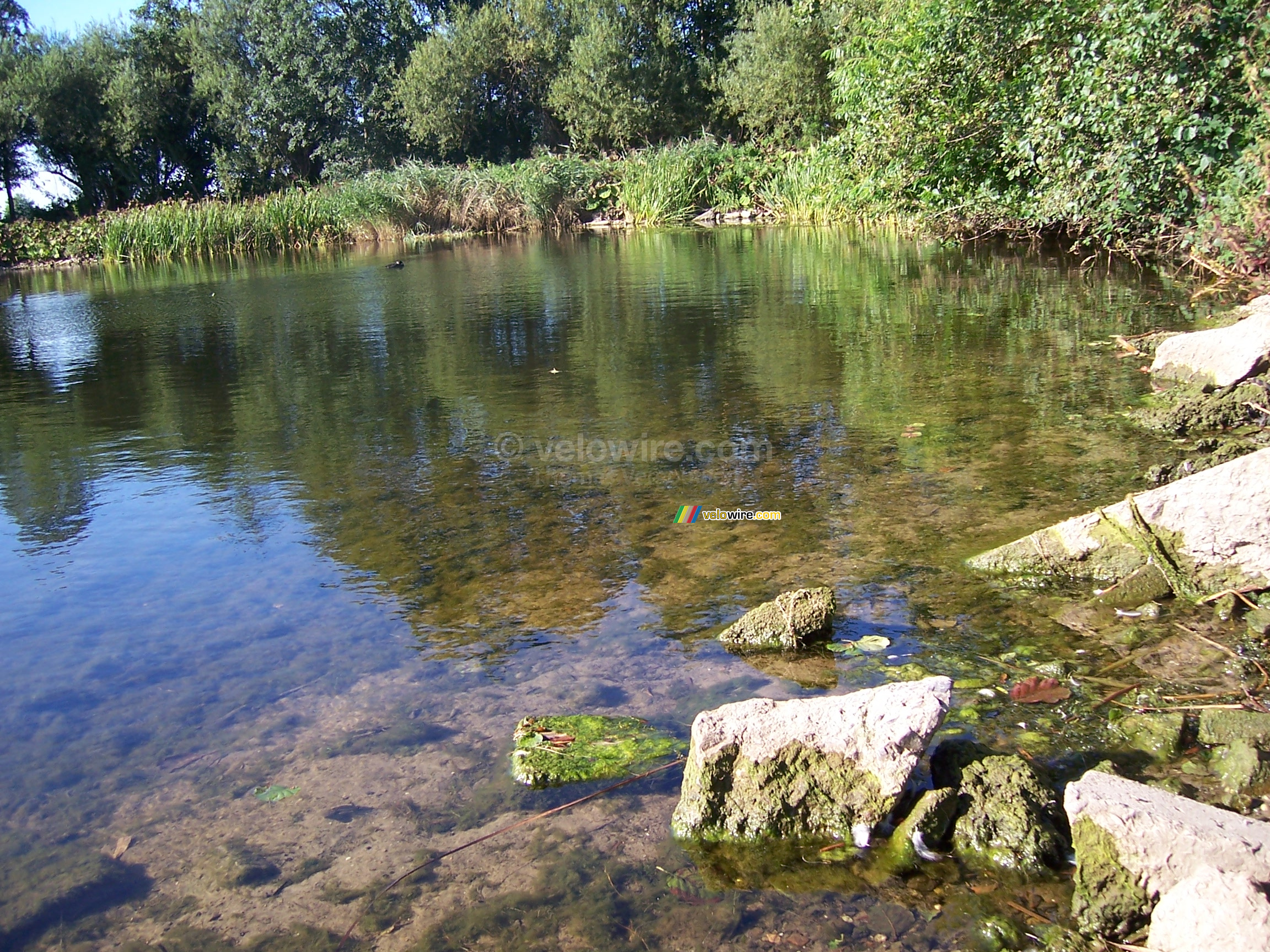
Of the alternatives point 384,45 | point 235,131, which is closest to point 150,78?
point 235,131

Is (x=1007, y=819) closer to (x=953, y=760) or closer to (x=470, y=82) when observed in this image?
(x=953, y=760)

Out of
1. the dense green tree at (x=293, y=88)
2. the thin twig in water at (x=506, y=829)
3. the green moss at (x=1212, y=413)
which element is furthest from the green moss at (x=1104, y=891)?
the dense green tree at (x=293, y=88)

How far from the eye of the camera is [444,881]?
2.63 meters

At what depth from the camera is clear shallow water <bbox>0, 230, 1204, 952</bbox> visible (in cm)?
262

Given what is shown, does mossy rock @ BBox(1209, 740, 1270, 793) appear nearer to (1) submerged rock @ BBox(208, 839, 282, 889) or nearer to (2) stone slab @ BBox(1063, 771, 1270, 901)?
(2) stone slab @ BBox(1063, 771, 1270, 901)

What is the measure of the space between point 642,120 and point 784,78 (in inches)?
293

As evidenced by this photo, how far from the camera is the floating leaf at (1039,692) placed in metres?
3.16

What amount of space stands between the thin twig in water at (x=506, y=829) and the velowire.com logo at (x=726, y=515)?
2.01m

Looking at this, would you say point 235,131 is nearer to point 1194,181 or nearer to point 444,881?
point 1194,181

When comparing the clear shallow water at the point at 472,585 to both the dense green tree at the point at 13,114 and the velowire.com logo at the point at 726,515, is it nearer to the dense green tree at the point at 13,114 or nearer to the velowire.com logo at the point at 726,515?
the velowire.com logo at the point at 726,515

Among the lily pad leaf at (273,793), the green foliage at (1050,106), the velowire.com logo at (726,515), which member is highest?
the green foliage at (1050,106)

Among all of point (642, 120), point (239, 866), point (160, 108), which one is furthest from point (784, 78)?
point (239, 866)

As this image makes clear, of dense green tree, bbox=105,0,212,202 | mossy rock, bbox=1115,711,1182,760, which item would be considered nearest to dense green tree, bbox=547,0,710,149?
dense green tree, bbox=105,0,212,202

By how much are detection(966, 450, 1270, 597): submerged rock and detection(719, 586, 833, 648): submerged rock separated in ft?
2.88
